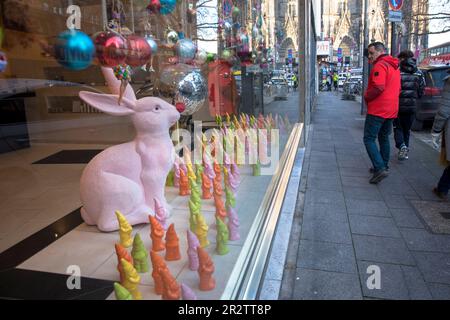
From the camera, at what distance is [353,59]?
179ft

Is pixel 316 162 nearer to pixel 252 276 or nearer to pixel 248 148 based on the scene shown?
pixel 248 148

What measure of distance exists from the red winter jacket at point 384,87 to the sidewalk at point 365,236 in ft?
3.17

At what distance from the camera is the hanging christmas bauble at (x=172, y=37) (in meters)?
3.52

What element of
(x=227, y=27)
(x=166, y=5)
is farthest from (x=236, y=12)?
(x=166, y=5)

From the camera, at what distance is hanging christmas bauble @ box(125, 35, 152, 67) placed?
2121mm

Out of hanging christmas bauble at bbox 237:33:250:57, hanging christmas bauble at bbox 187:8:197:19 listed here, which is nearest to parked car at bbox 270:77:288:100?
hanging christmas bauble at bbox 237:33:250:57

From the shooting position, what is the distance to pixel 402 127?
645 cm

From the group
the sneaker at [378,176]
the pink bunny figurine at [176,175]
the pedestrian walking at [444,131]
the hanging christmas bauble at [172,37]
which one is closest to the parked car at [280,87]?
the sneaker at [378,176]

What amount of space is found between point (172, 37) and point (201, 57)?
53 cm

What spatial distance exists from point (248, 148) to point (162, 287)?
2.87m

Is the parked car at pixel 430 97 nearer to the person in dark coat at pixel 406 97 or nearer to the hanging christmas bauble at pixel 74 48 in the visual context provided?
the person in dark coat at pixel 406 97

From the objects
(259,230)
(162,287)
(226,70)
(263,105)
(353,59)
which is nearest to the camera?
(162,287)

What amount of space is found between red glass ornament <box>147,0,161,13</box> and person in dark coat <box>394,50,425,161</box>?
453cm

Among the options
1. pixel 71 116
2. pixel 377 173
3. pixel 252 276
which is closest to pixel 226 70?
pixel 377 173
